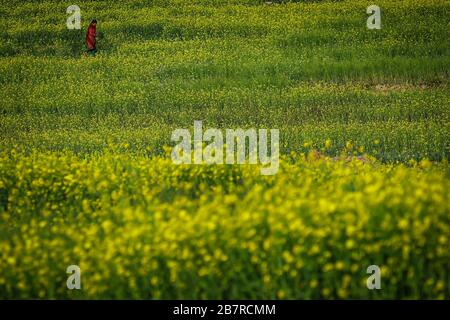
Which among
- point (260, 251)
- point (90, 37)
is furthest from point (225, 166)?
point (90, 37)

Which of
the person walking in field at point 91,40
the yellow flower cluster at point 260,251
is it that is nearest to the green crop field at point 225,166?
the yellow flower cluster at point 260,251

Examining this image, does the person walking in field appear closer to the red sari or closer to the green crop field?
the red sari

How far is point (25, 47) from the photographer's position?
93.0ft

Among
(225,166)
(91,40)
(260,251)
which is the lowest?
(260,251)

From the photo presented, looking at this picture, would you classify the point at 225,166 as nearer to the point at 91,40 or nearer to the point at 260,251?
the point at 260,251

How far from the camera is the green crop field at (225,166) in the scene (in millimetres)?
7234

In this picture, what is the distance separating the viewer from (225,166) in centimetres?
1074

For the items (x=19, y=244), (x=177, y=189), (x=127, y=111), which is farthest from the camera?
(x=127, y=111)

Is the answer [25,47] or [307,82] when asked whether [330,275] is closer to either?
[307,82]

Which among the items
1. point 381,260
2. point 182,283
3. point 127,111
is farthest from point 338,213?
point 127,111

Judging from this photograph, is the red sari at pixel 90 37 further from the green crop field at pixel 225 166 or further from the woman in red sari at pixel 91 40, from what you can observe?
the green crop field at pixel 225 166

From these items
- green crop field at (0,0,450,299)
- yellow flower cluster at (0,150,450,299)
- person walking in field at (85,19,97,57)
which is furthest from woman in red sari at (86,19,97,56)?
yellow flower cluster at (0,150,450,299)

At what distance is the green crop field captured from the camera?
23.7 ft
